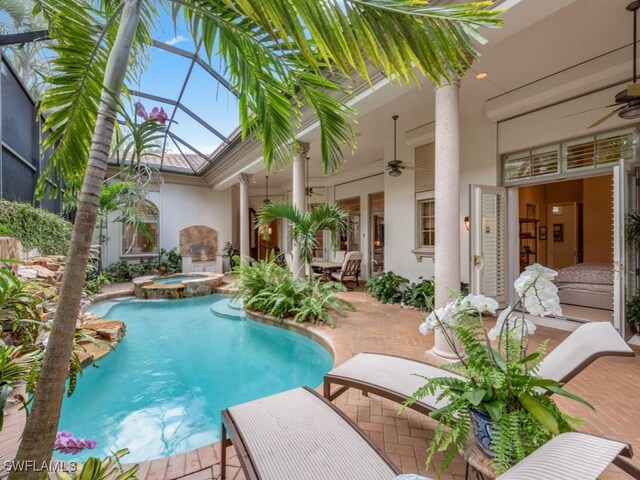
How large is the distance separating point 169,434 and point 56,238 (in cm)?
402

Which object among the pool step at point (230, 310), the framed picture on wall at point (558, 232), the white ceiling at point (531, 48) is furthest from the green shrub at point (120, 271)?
the framed picture on wall at point (558, 232)

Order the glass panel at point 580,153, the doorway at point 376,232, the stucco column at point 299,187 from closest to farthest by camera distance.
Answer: the glass panel at point 580,153, the stucco column at point 299,187, the doorway at point 376,232

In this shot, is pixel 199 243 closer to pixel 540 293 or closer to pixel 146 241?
pixel 146 241

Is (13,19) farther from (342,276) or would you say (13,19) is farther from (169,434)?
(342,276)

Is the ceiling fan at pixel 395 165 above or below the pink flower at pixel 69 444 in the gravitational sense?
above

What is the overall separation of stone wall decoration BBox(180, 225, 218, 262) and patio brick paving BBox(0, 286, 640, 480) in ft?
31.0

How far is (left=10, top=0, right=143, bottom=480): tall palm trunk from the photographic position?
102 cm

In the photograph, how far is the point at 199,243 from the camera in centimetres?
1187

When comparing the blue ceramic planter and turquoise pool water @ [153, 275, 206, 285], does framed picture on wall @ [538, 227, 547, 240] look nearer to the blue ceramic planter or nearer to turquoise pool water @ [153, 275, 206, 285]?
the blue ceramic planter

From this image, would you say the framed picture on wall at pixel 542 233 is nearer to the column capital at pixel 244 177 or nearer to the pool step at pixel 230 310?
the pool step at pixel 230 310

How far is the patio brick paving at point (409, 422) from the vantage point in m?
1.75

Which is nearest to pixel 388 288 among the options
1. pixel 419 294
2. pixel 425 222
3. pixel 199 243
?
pixel 419 294

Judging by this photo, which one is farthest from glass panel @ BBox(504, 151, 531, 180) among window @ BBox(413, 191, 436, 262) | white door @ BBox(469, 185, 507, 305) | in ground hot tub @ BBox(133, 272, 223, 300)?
in ground hot tub @ BBox(133, 272, 223, 300)

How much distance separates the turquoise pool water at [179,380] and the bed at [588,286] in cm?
501
